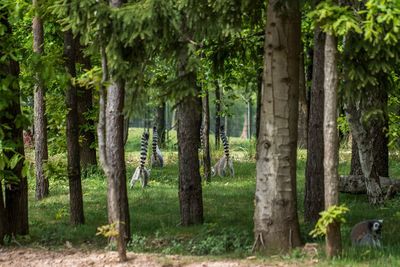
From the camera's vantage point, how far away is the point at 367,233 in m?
11.1

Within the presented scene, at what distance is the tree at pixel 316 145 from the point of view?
45.7ft

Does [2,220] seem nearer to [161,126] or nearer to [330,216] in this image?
[330,216]

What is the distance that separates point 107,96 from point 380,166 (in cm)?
1083

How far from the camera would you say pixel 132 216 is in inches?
643

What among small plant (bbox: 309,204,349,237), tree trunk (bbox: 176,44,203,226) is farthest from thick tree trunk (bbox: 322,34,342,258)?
tree trunk (bbox: 176,44,203,226)

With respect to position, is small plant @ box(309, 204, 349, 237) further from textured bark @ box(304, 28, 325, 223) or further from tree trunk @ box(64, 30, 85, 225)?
tree trunk @ box(64, 30, 85, 225)

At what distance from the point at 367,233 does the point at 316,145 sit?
325 centimetres

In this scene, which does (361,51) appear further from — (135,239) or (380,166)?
(380,166)

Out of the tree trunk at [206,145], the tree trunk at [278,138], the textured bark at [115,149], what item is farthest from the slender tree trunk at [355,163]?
the textured bark at [115,149]

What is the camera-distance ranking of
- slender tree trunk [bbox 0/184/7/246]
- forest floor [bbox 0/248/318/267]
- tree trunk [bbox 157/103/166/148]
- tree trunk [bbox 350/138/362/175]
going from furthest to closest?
tree trunk [bbox 157/103/166/148] < tree trunk [bbox 350/138/362/175] < slender tree trunk [bbox 0/184/7/246] < forest floor [bbox 0/248/318/267]

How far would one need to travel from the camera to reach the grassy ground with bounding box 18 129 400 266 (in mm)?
11516

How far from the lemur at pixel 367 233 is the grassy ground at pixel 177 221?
0.71ft

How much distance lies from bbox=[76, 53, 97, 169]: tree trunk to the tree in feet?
38.1

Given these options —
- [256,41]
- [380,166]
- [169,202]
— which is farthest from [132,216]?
[380,166]
